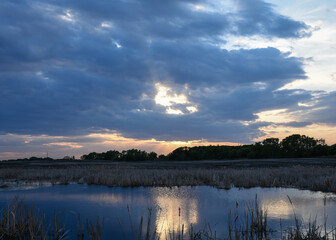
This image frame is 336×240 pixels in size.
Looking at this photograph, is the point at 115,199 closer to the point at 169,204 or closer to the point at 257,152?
the point at 169,204

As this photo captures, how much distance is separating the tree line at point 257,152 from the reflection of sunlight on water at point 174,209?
198 ft

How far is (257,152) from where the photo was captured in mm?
74875

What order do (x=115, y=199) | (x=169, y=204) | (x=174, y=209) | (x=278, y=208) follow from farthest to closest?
(x=115, y=199)
(x=169, y=204)
(x=174, y=209)
(x=278, y=208)

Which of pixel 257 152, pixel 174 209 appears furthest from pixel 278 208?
pixel 257 152

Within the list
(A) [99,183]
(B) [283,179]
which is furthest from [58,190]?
(B) [283,179]

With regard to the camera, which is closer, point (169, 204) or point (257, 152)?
point (169, 204)

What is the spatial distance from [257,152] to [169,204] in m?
65.0

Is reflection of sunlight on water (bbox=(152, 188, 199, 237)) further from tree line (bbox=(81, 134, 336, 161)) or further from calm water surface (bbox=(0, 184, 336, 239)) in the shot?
tree line (bbox=(81, 134, 336, 161))

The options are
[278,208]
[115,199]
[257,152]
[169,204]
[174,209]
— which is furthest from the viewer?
[257,152]

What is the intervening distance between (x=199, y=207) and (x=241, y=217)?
114 inches

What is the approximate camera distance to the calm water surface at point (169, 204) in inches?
439

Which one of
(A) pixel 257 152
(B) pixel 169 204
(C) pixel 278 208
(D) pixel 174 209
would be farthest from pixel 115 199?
(A) pixel 257 152

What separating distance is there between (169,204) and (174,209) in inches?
42.7

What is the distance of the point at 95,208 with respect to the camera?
1434cm
